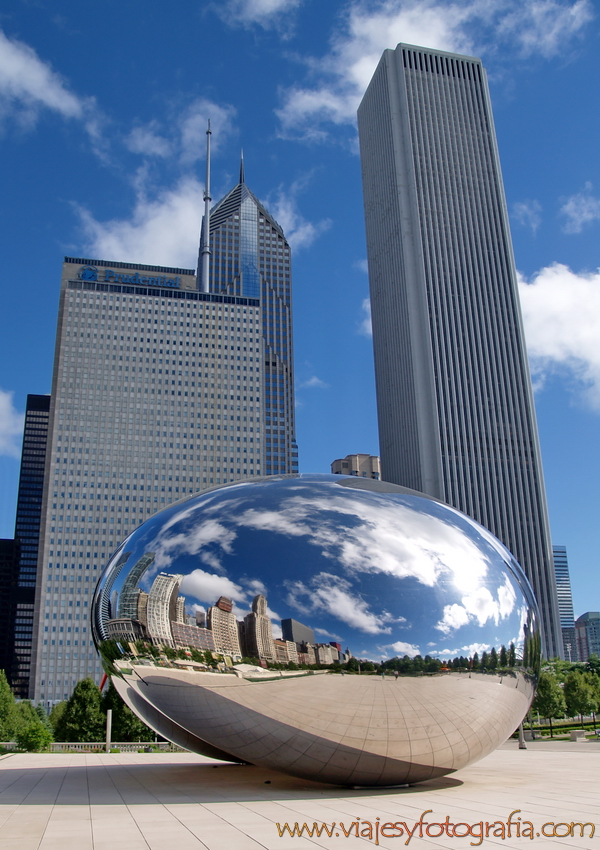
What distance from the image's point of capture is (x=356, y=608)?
10195mm

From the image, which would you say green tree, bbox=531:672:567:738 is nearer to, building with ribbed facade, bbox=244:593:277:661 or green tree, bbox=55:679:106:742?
green tree, bbox=55:679:106:742

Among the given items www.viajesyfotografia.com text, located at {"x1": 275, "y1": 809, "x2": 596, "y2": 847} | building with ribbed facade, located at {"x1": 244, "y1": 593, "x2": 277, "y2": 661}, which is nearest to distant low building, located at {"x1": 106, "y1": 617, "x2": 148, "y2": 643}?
building with ribbed facade, located at {"x1": 244, "y1": 593, "x2": 277, "y2": 661}

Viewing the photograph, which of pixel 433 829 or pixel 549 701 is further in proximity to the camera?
pixel 549 701

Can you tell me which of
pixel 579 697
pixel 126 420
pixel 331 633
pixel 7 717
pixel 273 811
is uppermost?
pixel 126 420

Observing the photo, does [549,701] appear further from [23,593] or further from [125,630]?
[23,593]

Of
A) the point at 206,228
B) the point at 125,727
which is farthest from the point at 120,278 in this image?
the point at 125,727

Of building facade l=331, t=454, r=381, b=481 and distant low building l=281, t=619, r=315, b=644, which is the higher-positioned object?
building facade l=331, t=454, r=381, b=481

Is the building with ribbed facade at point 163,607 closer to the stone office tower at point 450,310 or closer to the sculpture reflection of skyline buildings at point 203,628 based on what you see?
the sculpture reflection of skyline buildings at point 203,628

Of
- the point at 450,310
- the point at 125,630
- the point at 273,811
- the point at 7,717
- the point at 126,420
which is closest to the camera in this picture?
the point at 273,811

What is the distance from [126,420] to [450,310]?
2417 inches

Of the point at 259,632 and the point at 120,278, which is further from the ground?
the point at 120,278

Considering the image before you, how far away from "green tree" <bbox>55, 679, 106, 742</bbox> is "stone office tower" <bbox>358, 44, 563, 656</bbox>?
63680 millimetres

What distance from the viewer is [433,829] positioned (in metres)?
8.21

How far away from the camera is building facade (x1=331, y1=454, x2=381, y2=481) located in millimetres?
171625
